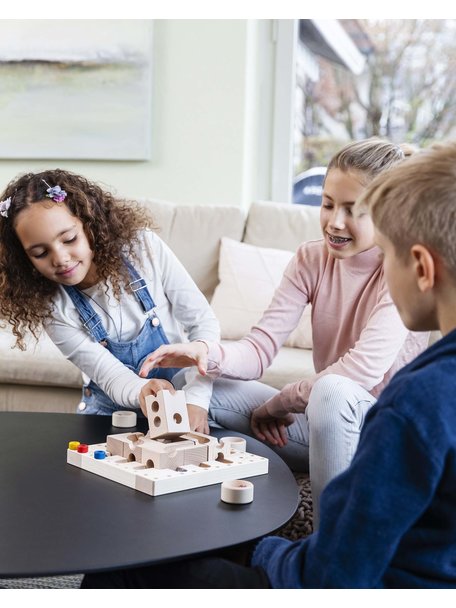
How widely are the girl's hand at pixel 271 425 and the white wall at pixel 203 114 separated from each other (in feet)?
5.84

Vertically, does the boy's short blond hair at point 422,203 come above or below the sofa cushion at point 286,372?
above

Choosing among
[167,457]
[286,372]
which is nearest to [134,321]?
[286,372]

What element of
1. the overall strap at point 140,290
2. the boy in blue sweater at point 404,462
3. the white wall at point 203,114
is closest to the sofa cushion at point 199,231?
the white wall at point 203,114

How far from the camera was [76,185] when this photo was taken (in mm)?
1877

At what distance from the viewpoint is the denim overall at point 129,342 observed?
1.88 m

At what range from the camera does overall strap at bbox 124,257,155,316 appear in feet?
6.28

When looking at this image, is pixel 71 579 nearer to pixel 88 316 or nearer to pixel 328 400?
pixel 88 316

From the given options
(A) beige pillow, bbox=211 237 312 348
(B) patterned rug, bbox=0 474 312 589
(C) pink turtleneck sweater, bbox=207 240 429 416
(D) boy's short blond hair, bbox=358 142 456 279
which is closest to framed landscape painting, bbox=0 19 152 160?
(A) beige pillow, bbox=211 237 312 348

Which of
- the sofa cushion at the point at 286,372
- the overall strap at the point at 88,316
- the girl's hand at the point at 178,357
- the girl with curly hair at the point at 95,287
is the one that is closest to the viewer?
the girl's hand at the point at 178,357

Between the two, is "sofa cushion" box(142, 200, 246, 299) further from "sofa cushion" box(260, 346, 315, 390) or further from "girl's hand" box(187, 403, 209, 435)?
"girl's hand" box(187, 403, 209, 435)

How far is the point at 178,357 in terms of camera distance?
1.63 m

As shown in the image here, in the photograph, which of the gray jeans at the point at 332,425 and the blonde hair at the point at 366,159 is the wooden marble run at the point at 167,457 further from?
the blonde hair at the point at 366,159

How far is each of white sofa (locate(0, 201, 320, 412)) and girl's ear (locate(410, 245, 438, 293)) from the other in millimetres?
1418

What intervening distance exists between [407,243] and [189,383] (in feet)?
2.98
